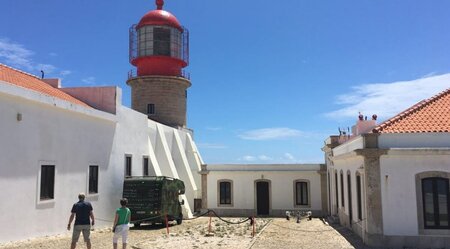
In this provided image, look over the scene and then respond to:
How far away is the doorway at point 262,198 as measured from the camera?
1080 inches

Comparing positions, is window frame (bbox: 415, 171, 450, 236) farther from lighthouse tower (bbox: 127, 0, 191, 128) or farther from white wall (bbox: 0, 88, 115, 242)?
lighthouse tower (bbox: 127, 0, 191, 128)

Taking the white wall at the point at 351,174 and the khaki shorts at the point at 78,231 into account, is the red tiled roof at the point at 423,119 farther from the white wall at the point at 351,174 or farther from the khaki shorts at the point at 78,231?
the khaki shorts at the point at 78,231

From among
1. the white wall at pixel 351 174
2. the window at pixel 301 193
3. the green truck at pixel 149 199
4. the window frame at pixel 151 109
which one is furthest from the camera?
the window frame at pixel 151 109

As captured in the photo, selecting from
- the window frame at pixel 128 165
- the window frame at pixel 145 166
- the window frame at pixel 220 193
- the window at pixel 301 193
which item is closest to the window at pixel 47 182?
the window frame at pixel 128 165

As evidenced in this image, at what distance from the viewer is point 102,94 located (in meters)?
19.5

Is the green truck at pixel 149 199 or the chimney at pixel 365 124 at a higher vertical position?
→ the chimney at pixel 365 124

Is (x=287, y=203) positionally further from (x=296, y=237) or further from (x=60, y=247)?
(x=60, y=247)

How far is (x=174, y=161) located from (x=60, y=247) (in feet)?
51.4

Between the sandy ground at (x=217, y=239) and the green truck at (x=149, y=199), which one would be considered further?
the green truck at (x=149, y=199)

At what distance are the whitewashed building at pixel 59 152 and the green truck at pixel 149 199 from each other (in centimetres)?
98

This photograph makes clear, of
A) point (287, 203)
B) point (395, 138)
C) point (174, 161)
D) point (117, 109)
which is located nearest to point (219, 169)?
point (174, 161)

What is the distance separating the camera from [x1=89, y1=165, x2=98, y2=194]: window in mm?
17375

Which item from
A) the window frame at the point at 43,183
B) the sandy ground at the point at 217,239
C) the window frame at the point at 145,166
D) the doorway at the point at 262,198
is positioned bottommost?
the sandy ground at the point at 217,239

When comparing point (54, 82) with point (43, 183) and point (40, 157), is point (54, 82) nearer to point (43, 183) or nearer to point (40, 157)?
point (40, 157)
